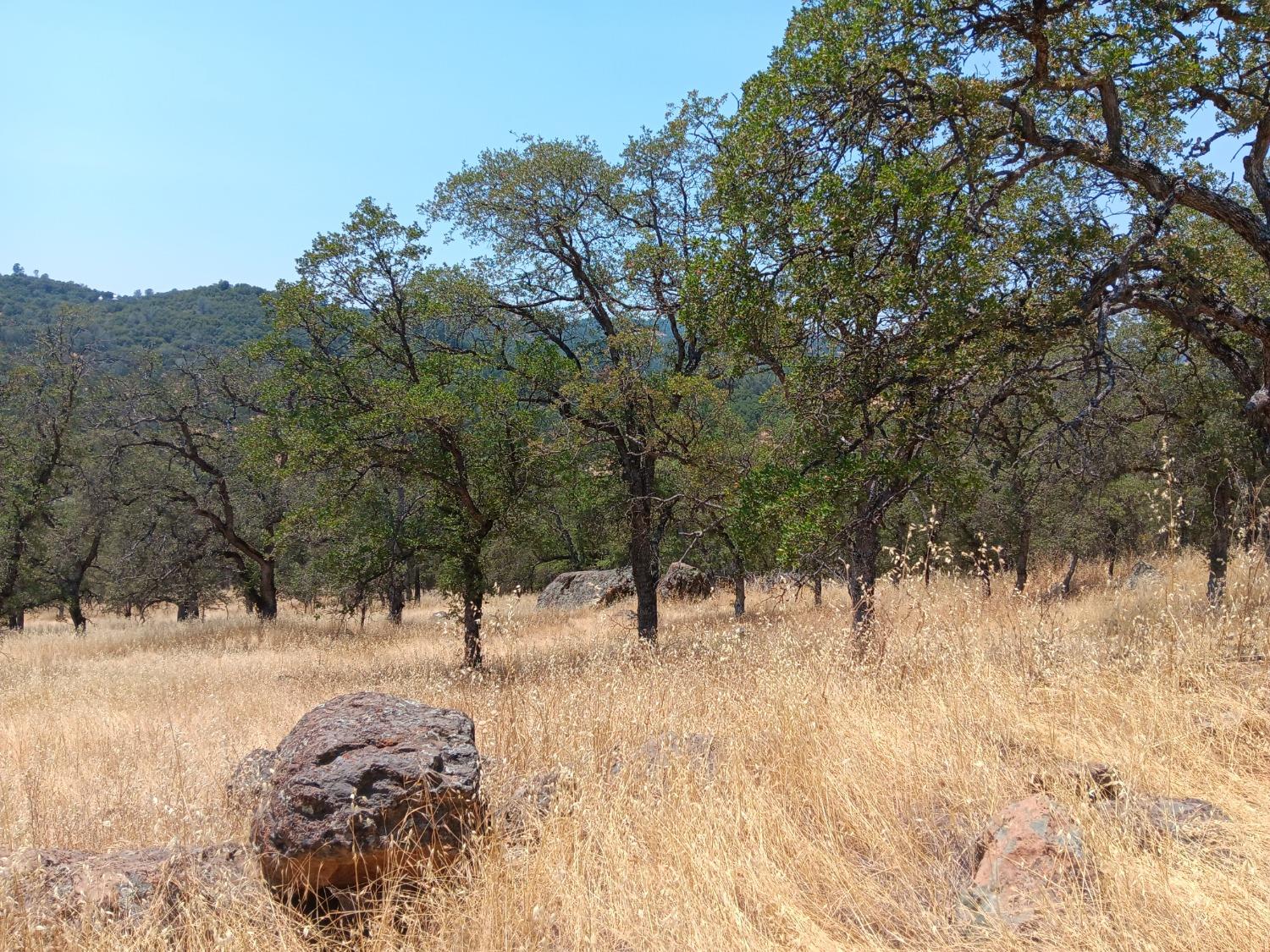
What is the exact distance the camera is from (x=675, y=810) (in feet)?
13.3

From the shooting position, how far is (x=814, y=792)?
430 cm

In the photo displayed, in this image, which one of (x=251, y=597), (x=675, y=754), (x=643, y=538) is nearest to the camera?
(x=675, y=754)

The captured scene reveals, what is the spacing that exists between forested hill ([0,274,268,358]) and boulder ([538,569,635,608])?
47.9m

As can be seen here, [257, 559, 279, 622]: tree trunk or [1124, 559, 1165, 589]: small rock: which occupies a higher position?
[1124, 559, 1165, 589]: small rock

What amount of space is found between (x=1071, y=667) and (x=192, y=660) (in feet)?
57.1

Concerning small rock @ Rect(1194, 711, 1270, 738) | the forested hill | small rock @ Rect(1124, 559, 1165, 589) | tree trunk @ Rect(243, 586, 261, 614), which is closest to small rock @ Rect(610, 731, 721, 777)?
small rock @ Rect(1194, 711, 1270, 738)

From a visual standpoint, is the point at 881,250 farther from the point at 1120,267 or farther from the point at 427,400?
the point at 427,400

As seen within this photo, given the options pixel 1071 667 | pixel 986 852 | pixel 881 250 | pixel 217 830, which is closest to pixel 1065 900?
pixel 986 852

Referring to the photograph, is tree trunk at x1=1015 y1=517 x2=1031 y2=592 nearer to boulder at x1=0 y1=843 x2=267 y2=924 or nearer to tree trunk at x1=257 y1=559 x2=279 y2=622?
boulder at x1=0 y1=843 x2=267 y2=924

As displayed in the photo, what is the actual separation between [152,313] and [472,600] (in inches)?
3605

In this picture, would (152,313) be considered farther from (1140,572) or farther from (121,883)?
(121,883)

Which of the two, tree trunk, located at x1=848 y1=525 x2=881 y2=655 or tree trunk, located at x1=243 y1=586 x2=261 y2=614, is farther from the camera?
tree trunk, located at x1=243 y1=586 x2=261 y2=614

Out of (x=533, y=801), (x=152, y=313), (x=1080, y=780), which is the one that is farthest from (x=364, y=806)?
(x=152, y=313)

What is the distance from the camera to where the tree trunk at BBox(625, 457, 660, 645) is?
14294mm
